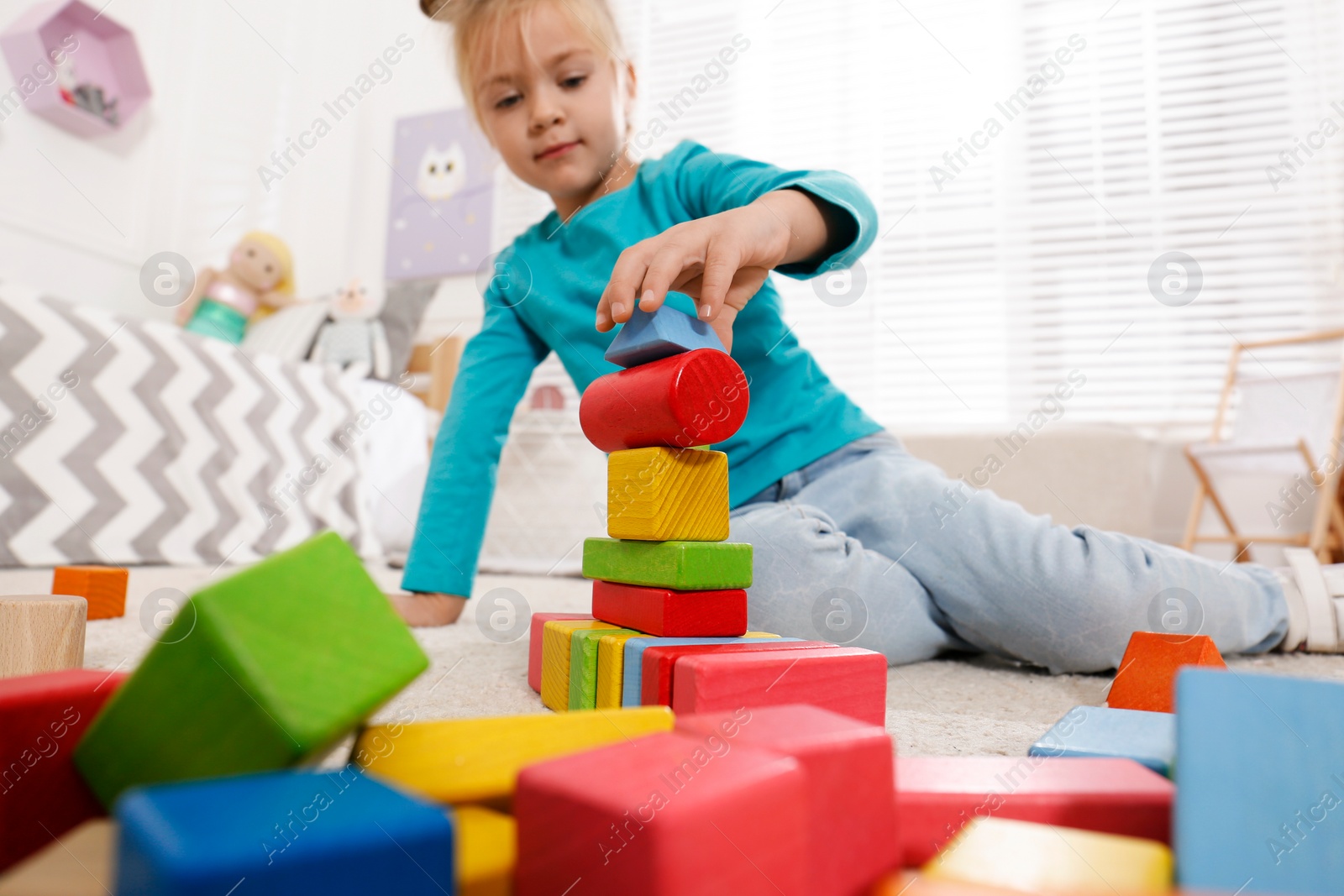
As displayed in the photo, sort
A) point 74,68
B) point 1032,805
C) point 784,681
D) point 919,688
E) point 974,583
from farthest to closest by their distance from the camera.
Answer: point 74,68
point 974,583
point 919,688
point 784,681
point 1032,805

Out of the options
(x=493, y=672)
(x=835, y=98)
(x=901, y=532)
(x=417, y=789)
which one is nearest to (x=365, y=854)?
Answer: (x=417, y=789)

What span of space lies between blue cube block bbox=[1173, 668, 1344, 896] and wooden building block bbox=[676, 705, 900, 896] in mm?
94

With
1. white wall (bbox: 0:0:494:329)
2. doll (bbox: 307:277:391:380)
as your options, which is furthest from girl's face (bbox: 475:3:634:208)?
white wall (bbox: 0:0:494:329)

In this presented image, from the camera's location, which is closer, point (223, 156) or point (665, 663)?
point (665, 663)

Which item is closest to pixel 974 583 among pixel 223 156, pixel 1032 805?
pixel 1032 805

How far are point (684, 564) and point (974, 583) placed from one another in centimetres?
42

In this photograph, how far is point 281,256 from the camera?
2.61m

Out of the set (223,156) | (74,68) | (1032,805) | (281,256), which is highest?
(74,68)

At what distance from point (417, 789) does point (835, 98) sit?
2.64 m

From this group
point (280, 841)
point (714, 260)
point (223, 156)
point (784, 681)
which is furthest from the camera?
point (223, 156)

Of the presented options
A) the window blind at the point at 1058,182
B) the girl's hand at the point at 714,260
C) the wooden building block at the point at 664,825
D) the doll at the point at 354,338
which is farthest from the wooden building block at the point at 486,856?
the doll at the point at 354,338

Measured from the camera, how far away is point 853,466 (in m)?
0.90

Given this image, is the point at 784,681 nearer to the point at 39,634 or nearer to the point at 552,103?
the point at 39,634

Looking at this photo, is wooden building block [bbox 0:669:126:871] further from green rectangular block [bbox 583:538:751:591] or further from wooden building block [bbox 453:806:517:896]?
green rectangular block [bbox 583:538:751:591]
